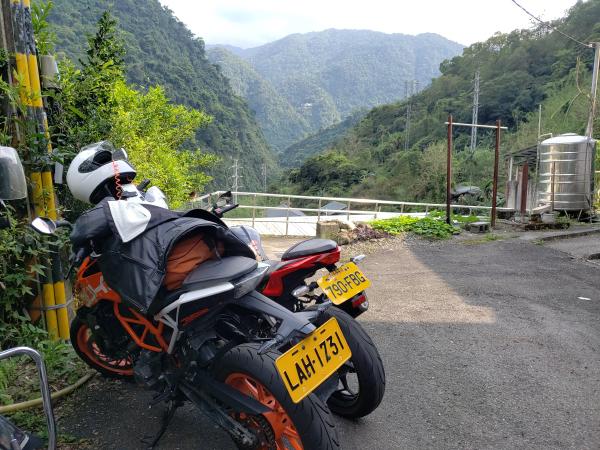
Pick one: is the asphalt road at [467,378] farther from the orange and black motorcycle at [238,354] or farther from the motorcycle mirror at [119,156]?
the motorcycle mirror at [119,156]

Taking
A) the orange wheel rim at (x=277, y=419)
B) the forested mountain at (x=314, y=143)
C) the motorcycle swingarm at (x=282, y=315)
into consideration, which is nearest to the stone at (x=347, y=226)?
the motorcycle swingarm at (x=282, y=315)

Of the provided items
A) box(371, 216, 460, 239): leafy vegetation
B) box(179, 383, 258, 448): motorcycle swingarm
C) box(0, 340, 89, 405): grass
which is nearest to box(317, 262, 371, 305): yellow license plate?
box(179, 383, 258, 448): motorcycle swingarm

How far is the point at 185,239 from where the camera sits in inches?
91.8

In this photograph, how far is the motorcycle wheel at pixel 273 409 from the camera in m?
1.98

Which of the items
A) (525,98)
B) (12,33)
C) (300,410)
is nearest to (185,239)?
(300,410)

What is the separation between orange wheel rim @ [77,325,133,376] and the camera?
10.2 feet

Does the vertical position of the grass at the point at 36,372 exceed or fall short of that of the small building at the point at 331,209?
it exceeds it

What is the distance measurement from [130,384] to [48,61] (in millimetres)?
2473

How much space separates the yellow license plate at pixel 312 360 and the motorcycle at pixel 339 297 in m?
0.25

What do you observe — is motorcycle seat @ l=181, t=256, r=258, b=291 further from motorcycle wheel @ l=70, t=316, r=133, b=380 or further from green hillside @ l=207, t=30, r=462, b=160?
green hillside @ l=207, t=30, r=462, b=160

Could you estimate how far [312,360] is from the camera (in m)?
2.07

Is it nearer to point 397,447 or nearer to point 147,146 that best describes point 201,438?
point 397,447

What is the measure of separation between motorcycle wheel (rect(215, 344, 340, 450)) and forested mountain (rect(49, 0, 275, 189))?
39.5 meters

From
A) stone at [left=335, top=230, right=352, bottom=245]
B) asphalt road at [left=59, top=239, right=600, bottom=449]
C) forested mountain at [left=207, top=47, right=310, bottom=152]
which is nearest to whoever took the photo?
asphalt road at [left=59, top=239, right=600, bottom=449]
